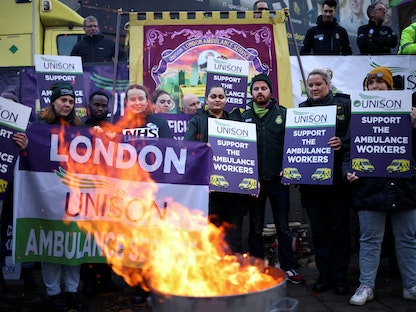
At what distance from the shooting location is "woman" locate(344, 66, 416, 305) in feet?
15.6

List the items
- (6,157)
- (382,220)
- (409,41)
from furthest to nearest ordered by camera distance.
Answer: (409,41) → (382,220) → (6,157)

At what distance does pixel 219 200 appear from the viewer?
546 cm

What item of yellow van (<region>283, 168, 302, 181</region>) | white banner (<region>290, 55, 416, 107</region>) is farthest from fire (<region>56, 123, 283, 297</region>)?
white banner (<region>290, 55, 416, 107</region>)

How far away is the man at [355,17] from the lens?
2280 cm

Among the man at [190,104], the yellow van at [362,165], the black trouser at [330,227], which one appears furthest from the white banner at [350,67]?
the yellow van at [362,165]

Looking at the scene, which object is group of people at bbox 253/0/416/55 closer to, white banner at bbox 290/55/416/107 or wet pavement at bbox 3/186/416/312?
white banner at bbox 290/55/416/107

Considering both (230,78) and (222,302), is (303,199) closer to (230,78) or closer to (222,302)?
(230,78)

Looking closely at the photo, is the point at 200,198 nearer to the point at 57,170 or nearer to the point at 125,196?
the point at 125,196

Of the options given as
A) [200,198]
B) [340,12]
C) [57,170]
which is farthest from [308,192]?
[340,12]

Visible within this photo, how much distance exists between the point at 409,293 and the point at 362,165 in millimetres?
1288

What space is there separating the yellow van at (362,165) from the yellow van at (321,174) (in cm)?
29

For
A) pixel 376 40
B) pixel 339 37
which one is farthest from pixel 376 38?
pixel 339 37

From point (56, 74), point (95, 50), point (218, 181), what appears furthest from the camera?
point (95, 50)

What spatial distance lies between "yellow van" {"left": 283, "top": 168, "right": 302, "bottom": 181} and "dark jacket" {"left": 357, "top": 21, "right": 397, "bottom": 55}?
3.95 m
